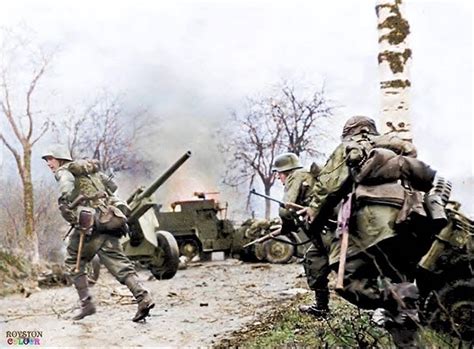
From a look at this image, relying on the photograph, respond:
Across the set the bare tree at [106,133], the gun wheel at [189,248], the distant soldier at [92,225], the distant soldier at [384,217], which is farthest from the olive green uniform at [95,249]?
the distant soldier at [384,217]

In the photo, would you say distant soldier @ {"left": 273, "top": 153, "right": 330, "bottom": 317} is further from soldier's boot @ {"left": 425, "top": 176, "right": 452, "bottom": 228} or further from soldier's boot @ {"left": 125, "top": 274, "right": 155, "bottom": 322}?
soldier's boot @ {"left": 125, "top": 274, "right": 155, "bottom": 322}

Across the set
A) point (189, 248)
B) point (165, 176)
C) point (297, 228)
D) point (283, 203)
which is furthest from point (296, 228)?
point (189, 248)

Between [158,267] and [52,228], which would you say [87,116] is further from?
[158,267]

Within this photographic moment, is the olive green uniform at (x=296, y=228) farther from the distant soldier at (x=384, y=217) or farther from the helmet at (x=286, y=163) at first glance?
the distant soldier at (x=384, y=217)

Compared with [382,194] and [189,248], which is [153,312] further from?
[382,194]

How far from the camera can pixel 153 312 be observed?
3221 mm

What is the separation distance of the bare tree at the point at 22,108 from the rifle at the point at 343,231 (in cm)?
152

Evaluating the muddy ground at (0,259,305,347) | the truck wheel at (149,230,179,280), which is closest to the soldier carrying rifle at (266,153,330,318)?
the muddy ground at (0,259,305,347)

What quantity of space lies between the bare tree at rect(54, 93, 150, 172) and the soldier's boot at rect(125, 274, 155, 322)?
0.53m

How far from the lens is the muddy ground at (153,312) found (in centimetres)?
310

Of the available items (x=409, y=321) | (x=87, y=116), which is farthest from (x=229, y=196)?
(x=409, y=321)

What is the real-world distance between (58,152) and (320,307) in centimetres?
139

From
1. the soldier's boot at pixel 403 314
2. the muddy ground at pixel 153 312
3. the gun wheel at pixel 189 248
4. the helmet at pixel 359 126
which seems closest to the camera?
the soldier's boot at pixel 403 314

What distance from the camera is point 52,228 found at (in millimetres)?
3258
